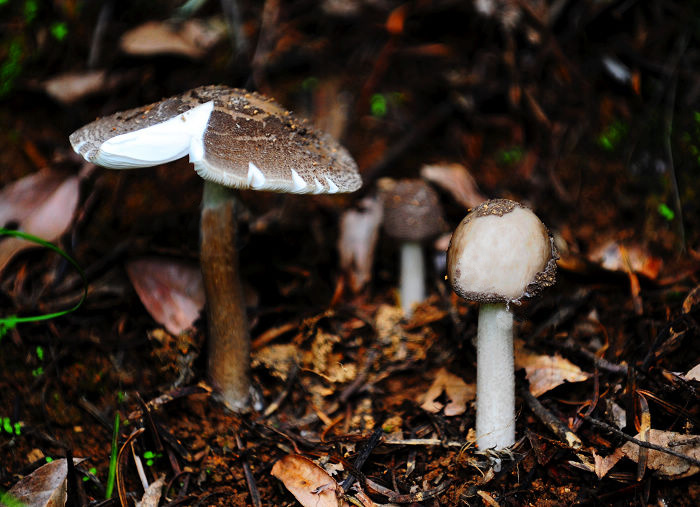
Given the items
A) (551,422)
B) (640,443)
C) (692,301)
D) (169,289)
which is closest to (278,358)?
(169,289)

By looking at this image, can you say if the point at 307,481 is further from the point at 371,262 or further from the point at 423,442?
the point at 371,262

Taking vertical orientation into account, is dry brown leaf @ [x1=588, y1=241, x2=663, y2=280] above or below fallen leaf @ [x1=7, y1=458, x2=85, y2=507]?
below

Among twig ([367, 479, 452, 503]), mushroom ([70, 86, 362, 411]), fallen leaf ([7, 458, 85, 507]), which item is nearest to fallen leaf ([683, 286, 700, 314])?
twig ([367, 479, 452, 503])

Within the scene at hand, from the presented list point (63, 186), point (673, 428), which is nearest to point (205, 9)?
point (63, 186)

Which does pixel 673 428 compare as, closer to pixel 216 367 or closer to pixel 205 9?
pixel 216 367

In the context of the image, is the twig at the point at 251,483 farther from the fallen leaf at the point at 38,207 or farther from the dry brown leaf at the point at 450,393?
the fallen leaf at the point at 38,207

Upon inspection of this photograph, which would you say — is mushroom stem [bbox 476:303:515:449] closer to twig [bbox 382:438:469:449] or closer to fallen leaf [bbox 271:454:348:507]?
twig [bbox 382:438:469:449]

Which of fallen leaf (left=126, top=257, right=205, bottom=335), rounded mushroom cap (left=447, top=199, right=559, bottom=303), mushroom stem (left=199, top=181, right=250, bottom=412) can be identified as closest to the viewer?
rounded mushroom cap (left=447, top=199, right=559, bottom=303)
